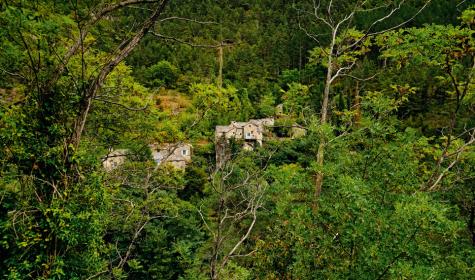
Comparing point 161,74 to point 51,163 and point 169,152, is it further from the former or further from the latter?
point 51,163

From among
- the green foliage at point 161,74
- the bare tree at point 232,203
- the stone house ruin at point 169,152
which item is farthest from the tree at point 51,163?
the green foliage at point 161,74

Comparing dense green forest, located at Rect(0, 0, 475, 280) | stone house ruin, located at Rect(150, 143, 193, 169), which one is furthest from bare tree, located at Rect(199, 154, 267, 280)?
stone house ruin, located at Rect(150, 143, 193, 169)

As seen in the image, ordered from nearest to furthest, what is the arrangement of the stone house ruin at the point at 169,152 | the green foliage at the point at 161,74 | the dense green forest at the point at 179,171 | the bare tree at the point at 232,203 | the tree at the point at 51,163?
the tree at the point at 51,163, the dense green forest at the point at 179,171, the bare tree at the point at 232,203, the stone house ruin at the point at 169,152, the green foliage at the point at 161,74

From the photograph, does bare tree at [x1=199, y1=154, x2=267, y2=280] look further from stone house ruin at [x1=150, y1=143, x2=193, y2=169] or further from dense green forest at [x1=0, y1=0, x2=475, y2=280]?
stone house ruin at [x1=150, y1=143, x2=193, y2=169]

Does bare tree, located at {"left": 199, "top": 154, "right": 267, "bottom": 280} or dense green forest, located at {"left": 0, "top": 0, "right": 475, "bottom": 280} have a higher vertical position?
dense green forest, located at {"left": 0, "top": 0, "right": 475, "bottom": 280}

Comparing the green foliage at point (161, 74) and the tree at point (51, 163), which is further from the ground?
the tree at point (51, 163)

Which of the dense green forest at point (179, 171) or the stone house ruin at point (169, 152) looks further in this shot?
the stone house ruin at point (169, 152)

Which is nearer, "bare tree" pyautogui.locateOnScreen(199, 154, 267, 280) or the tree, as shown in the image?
the tree

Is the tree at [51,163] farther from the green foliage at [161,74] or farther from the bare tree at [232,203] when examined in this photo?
the green foliage at [161,74]

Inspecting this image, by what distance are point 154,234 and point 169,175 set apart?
350 inches

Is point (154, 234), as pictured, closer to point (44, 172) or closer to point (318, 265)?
point (318, 265)

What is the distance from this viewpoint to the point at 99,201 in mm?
5176

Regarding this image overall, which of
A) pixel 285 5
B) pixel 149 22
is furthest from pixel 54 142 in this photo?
pixel 285 5

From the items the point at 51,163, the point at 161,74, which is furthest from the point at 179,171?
the point at 161,74
